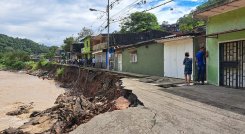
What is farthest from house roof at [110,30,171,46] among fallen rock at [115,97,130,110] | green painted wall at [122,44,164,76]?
fallen rock at [115,97,130,110]

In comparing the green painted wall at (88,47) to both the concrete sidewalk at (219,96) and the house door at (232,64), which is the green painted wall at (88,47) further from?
the concrete sidewalk at (219,96)

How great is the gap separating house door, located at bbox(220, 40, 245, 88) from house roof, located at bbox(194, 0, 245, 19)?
4.75ft

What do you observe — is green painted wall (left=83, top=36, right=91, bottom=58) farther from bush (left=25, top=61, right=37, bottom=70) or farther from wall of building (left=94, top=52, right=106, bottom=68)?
bush (left=25, top=61, right=37, bottom=70)

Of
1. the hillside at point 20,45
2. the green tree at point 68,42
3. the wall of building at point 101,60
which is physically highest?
the hillside at point 20,45

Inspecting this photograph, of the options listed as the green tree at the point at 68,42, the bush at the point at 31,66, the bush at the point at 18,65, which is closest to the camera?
the bush at the point at 31,66

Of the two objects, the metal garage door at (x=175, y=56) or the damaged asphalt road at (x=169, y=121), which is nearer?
the damaged asphalt road at (x=169, y=121)

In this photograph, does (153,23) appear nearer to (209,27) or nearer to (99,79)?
(99,79)

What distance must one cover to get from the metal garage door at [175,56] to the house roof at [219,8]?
3.93 meters

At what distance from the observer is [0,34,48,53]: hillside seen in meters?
154

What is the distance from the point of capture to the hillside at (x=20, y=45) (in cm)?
15450

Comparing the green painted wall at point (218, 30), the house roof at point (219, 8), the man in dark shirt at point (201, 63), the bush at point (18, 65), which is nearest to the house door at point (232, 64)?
the green painted wall at point (218, 30)

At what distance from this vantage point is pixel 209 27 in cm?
1728

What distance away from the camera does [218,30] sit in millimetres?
16328

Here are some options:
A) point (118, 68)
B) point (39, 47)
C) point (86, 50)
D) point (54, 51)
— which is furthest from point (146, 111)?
point (39, 47)
